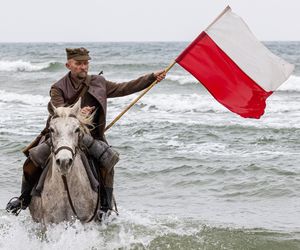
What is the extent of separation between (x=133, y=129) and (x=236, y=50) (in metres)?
10.6

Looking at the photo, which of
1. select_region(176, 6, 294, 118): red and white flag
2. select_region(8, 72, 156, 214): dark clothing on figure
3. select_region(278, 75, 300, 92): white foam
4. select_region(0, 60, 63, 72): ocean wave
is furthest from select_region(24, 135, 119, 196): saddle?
select_region(0, 60, 63, 72): ocean wave

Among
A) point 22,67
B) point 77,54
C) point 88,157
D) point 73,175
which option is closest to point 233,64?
point 77,54

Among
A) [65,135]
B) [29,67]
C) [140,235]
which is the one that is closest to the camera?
[65,135]

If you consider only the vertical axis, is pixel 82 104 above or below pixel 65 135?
below

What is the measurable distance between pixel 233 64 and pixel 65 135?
121 inches

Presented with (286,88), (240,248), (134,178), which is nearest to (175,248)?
(240,248)

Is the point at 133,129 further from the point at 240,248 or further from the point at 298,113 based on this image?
the point at 240,248

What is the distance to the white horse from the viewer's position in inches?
245

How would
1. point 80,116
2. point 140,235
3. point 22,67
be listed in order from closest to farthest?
point 80,116, point 140,235, point 22,67

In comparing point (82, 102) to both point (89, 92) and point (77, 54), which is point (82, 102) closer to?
point (89, 92)

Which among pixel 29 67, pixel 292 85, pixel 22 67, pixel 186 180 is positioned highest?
pixel 186 180

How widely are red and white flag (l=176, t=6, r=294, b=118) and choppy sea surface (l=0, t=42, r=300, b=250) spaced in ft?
5.77

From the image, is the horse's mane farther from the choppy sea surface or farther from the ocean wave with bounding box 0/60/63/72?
the ocean wave with bounding box 0/60/63/72

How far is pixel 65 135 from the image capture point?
6.14 meters
